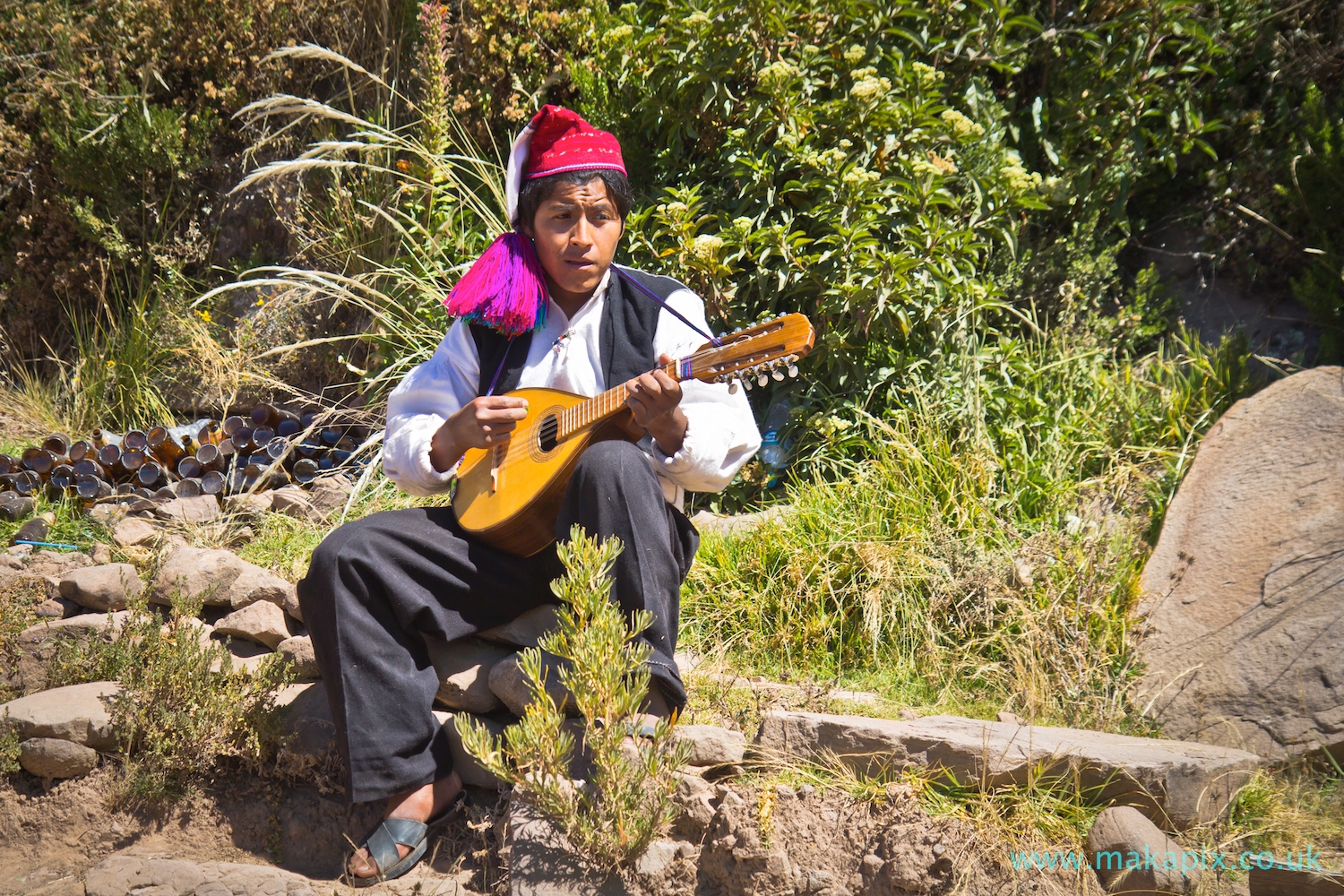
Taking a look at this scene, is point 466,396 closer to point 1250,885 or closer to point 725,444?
point 725,444

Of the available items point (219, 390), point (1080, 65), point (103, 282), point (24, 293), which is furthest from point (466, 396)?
point (24, 293)

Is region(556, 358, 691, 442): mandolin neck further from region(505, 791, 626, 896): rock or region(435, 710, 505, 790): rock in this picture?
region(505, 791, 626, 896): rock

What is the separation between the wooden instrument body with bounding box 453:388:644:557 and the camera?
2428 millimetres

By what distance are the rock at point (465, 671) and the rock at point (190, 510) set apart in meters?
1.95

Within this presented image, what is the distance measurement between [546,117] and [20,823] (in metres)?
2.50

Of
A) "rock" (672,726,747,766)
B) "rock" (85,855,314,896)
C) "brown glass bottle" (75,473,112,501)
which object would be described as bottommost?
"rock" (85,855,314,896)

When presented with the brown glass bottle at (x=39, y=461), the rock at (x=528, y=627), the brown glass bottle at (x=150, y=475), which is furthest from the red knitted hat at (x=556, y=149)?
the brown glass bottle at (x=39, y=461)

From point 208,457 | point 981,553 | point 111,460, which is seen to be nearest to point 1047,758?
point 981,553

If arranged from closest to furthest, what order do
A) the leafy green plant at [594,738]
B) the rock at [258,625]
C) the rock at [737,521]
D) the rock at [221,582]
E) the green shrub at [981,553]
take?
the leafy green plant at [594,738], the green shrub at [981,553], the rock at [258,625], the rock at [221,582], the rock at [737,521]

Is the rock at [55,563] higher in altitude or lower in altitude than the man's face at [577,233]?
lower

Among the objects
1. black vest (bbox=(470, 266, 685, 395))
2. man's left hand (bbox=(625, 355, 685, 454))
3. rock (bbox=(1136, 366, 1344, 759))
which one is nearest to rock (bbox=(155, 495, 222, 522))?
black vest (bbox=(470, 266, 685, 395))

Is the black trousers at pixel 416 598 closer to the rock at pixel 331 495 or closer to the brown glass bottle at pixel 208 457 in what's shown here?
the rock at pixel 331 495

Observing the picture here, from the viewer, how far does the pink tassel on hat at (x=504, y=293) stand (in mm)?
2670

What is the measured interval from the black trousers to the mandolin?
0.28ft
